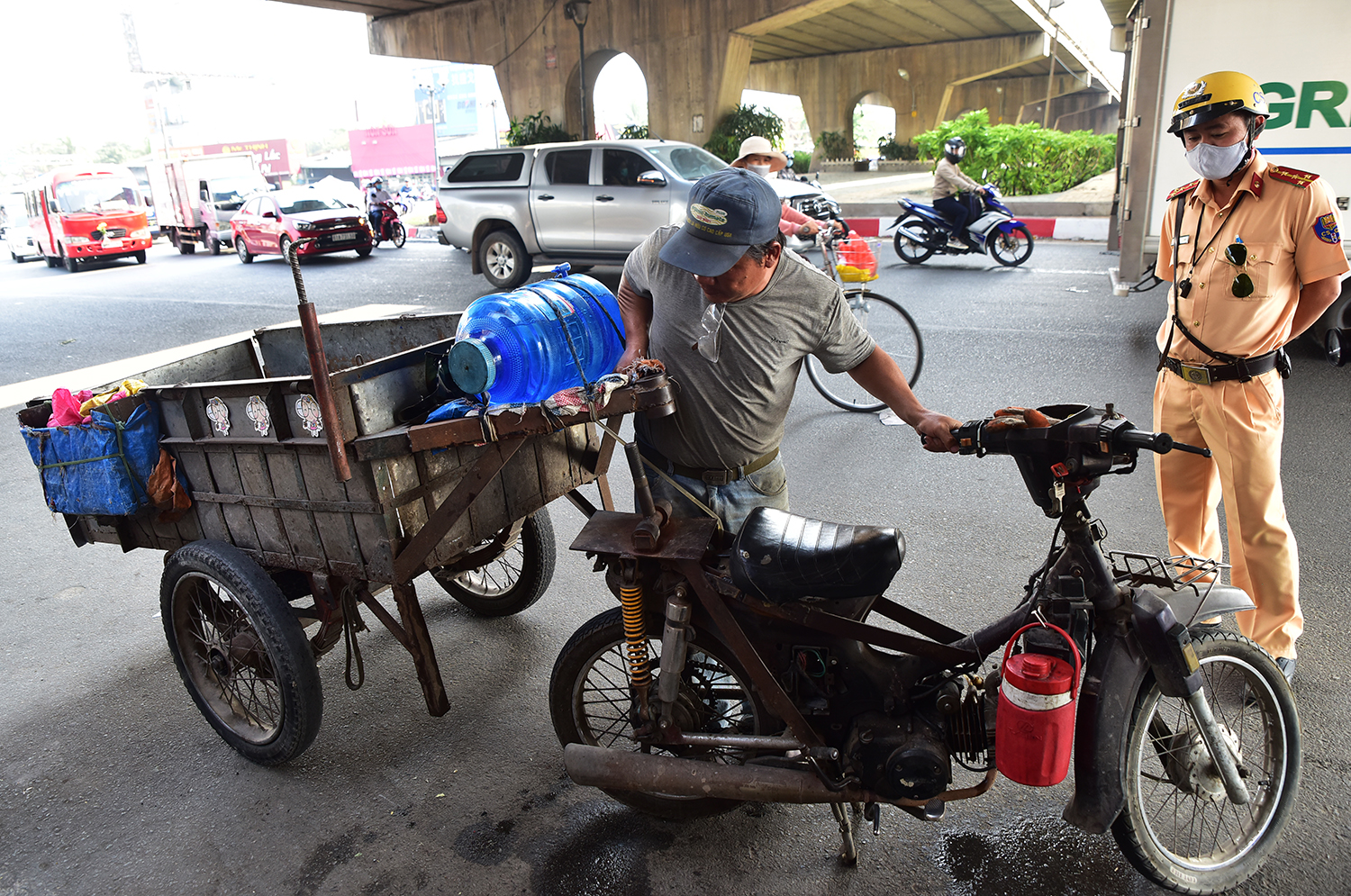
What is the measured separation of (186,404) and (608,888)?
6.54 feet

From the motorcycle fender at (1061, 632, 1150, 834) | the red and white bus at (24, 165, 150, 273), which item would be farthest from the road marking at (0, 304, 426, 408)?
the red and white bus at (24, 165, 150, 273)

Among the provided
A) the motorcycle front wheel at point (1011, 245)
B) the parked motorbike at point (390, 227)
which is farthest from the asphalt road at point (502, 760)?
the parked motorbike at point (390, 227)

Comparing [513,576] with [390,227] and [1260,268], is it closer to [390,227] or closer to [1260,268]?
[1260,268]

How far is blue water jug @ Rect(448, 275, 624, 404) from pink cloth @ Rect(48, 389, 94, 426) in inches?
50.8

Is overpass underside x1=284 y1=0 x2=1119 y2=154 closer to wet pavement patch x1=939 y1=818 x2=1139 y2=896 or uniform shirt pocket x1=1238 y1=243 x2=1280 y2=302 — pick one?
uniform shirt pocket x1=1238 y1=243 x2=1280 y2=302

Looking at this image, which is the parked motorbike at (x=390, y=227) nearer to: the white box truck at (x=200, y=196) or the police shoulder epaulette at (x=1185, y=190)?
the white box truck at (x=200, y=196)

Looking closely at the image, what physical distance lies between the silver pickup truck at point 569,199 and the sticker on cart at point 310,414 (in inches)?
357

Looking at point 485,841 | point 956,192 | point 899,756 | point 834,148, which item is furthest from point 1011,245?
point 834,148

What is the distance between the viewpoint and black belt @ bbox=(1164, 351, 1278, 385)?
3.01 m

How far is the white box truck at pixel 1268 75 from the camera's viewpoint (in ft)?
20.5

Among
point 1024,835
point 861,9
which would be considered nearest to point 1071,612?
point 1024,835

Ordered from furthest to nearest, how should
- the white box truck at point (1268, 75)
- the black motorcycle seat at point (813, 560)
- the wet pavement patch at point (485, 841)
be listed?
the white box truck at point (1268, 75) < the wet pavement patch at point (485, 841) < the black motorcycle seat at point (813, 560)

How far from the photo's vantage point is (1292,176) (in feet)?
9.71

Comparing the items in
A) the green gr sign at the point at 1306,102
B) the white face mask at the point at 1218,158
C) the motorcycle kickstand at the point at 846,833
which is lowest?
the motorcycle kickstand at the point at 846,833
